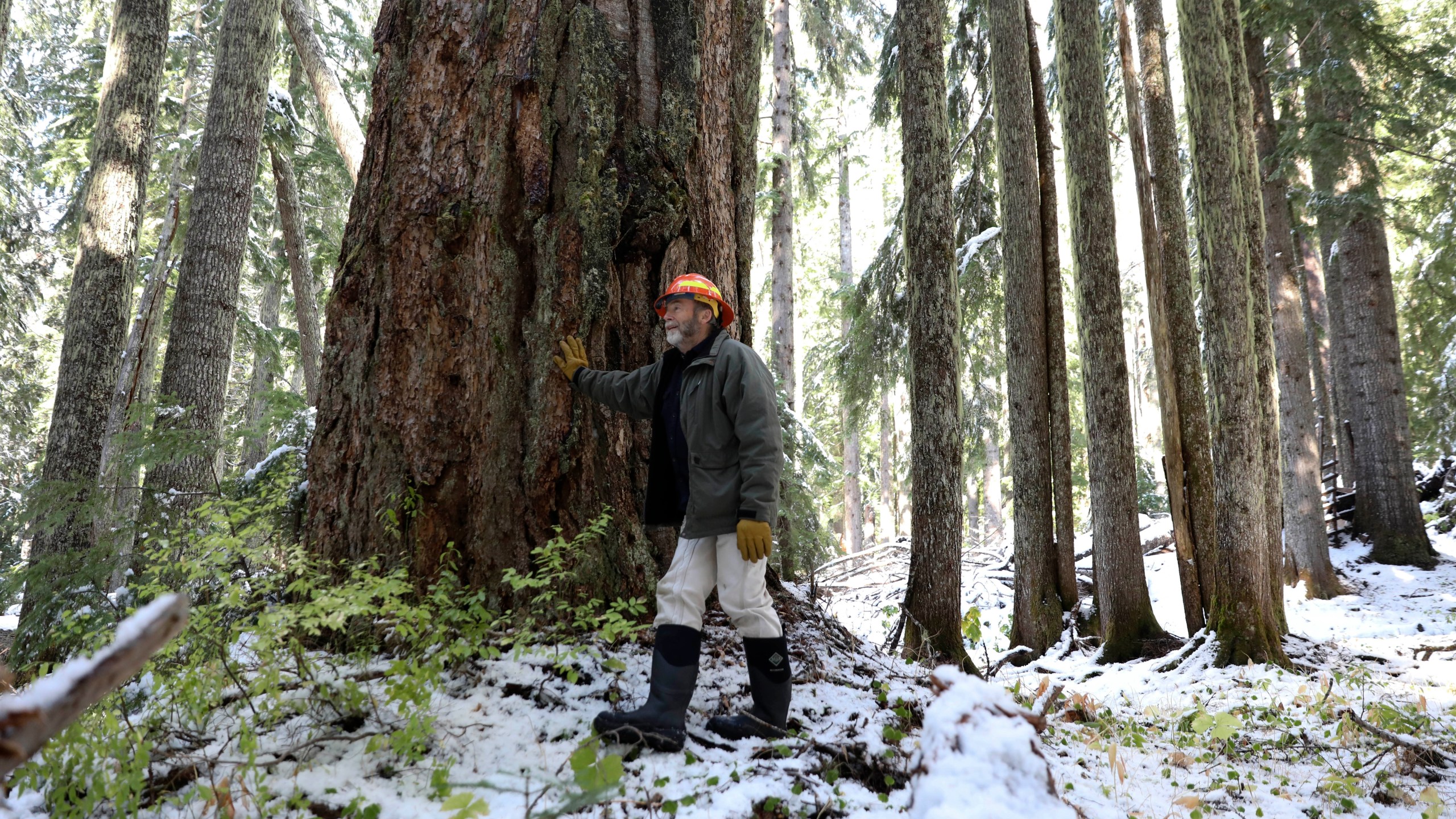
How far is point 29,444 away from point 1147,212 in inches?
969

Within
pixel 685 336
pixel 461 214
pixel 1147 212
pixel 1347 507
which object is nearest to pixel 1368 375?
pixel 1347 507

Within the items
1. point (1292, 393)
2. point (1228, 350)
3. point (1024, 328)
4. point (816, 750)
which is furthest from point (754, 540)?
point (1292, 393)

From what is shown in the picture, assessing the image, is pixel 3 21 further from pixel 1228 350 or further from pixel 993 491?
pixel 993 491

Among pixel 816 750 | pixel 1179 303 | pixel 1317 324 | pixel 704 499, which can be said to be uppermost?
pixel 1317 324

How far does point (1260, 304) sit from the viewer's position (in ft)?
23.8

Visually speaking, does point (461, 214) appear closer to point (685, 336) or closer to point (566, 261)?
point (566, 261)

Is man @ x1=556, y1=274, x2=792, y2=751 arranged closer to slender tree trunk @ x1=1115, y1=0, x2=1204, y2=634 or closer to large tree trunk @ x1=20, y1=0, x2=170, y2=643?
slender tree trunk @ x1=1115, y1=0, x2=1204, y2=634

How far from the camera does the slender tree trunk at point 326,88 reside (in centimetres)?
802

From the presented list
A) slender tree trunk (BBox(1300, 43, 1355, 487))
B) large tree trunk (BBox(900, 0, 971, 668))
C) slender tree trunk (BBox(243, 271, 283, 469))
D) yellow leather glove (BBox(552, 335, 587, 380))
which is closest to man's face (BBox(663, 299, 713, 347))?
yellow leather glove (BBox(552, 335, 587, 380))

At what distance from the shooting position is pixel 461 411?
3.79 m

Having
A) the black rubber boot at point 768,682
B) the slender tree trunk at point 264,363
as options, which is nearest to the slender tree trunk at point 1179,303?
the black rubber boot at point 768,682

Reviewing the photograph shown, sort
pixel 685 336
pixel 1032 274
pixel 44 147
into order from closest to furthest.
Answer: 1. pixel 685 336
2. pixel 1032 274
3. pixel 44 147

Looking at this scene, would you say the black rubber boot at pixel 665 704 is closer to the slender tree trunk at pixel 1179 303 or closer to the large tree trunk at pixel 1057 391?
the slender tree trunk at pixel 1179 303

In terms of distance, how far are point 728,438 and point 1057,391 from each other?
6144 millimetres
